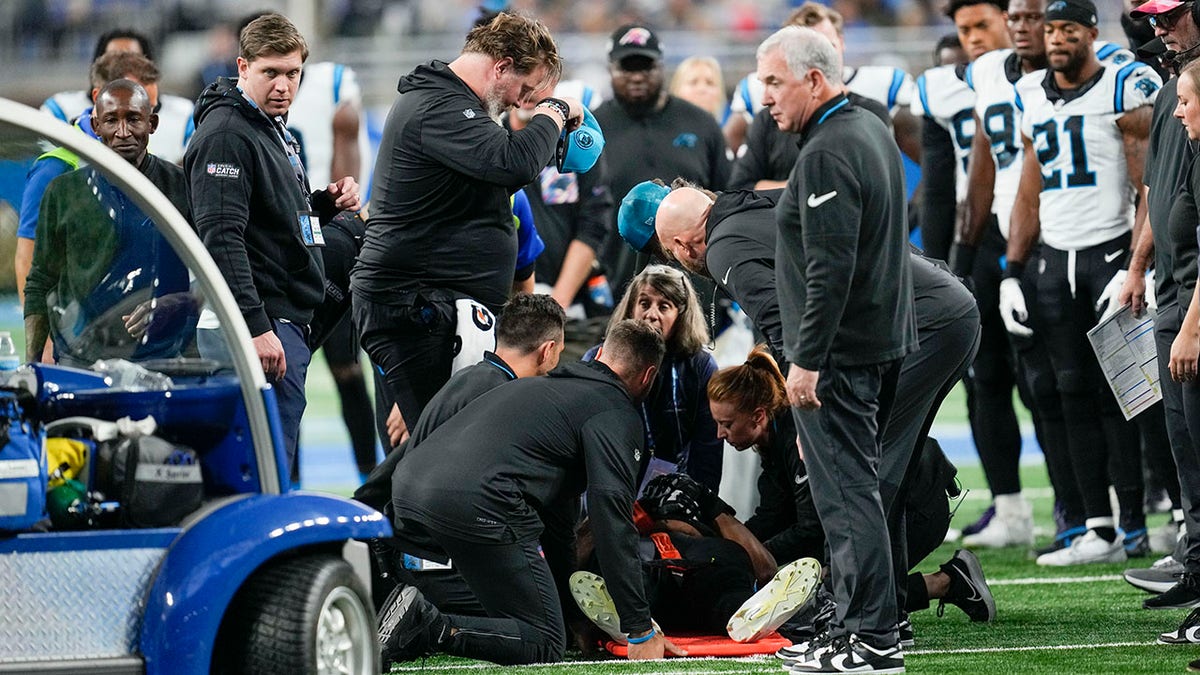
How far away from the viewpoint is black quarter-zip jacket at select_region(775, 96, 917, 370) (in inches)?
163

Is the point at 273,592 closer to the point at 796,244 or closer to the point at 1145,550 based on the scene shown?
the point at 796,244

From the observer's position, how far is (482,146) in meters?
5.14

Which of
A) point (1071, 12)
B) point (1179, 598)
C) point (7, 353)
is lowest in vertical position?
point (1179, 598)

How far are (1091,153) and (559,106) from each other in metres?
2.42

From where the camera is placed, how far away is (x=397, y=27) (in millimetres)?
19922

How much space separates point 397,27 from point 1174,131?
15.7 meters

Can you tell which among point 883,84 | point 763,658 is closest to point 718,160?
point 883,84

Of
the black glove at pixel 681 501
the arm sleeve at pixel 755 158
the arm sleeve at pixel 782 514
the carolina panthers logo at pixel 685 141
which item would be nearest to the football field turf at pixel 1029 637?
the arm sleeve at pixel 782 514

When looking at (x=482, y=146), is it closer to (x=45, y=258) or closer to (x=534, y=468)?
(x=534, y=468)

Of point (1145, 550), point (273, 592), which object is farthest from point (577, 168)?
point (1145, 550)

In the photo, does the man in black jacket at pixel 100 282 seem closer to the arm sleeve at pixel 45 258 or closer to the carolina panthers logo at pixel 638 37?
the arm sleeve at pixel 45 258

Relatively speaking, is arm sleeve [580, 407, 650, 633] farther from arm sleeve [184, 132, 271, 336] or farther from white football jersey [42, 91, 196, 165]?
white football jersey [42, 91, 196, 165]

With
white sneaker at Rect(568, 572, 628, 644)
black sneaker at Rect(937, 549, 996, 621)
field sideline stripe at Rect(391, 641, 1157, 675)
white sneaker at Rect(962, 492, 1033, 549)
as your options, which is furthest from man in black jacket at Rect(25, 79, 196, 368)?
white sneaker at Rect(962, 492, 1033, 549)

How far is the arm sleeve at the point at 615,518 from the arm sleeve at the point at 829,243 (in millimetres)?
872
